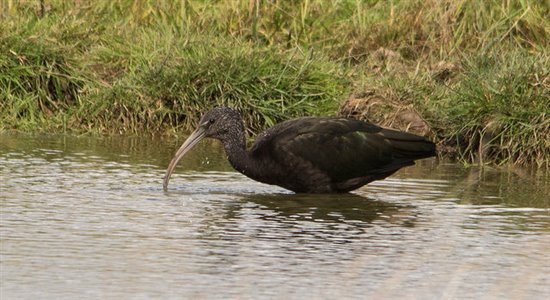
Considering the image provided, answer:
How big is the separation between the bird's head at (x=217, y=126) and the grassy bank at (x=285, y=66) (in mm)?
2064

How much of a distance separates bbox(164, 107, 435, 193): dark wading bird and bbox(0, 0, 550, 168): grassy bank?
1.41 m

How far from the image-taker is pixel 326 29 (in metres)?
15.6

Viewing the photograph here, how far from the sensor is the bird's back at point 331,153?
10398mm

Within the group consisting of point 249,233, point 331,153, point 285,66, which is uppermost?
point 285,66

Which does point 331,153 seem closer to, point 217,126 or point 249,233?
point 217,126

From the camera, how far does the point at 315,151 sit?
10531 millimetres

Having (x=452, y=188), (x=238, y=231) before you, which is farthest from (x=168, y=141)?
(x=238, y=231)

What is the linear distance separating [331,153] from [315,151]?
0.50ft

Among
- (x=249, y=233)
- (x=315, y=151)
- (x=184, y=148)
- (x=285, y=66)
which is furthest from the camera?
(x=285, y=66)

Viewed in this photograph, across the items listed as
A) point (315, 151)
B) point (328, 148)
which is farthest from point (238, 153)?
point (328, 148)

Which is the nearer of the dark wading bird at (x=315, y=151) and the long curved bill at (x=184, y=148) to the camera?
the dark wading bird at (x=315, y=151)

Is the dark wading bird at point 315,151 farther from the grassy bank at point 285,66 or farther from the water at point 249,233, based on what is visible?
the grassy bank at point 285,66

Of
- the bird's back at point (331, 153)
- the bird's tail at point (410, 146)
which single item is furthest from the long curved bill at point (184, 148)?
the bird's tail at point (410, 146)

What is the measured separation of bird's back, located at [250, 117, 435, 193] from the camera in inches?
409
